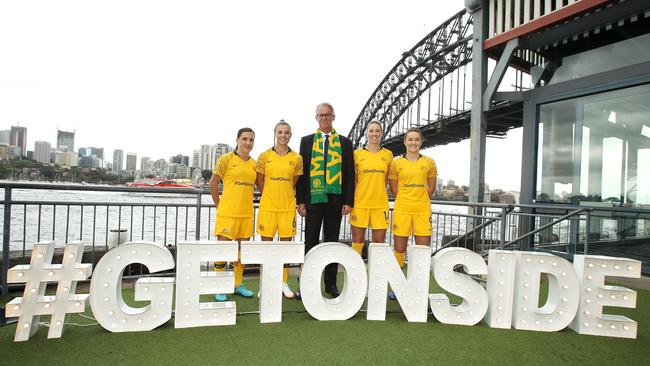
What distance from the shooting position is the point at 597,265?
2.55 meters

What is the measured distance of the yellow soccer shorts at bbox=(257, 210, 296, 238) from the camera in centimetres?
299

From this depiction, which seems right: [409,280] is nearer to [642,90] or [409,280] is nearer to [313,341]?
[313,341]

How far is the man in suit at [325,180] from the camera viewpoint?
303 cm

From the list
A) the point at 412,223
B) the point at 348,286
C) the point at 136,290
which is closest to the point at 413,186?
the point at 412,223

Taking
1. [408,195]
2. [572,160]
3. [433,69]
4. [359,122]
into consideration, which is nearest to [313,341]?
[408,195]

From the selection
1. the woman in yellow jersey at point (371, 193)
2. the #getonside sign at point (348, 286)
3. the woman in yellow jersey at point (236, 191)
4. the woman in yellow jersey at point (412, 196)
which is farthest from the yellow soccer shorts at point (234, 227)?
the woman in yellow jersey at point (412, 196)

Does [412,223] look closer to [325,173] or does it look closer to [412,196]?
[412,196]

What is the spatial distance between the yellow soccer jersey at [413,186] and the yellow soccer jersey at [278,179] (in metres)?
0.93

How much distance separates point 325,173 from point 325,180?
6cm

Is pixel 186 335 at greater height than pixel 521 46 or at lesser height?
lesser

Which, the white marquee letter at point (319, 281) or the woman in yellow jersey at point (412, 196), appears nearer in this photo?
the white marquee letter at point (319, 281)

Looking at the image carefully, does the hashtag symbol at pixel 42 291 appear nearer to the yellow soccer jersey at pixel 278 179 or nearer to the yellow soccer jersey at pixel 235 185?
the yellow soccer jersey at pixel 235 185

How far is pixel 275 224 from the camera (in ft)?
9.89

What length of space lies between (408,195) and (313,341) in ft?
4.91
